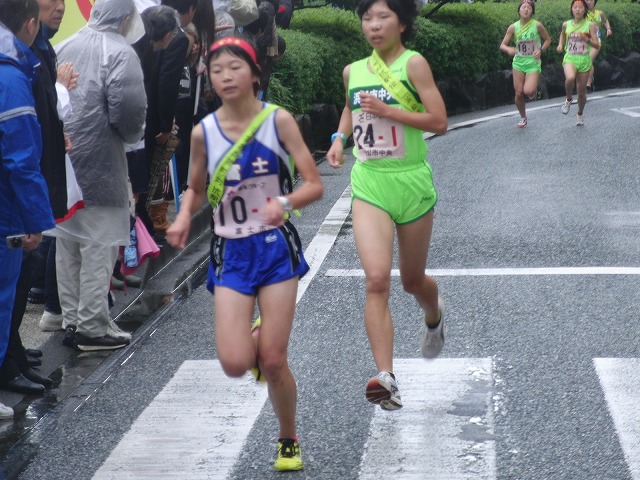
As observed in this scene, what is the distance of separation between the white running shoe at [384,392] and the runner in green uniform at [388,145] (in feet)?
1.29

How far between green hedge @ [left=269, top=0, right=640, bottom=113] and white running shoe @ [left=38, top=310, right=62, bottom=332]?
452 centimetres

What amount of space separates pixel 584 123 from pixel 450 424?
12974mm

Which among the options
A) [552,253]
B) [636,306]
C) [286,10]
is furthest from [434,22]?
[636,306]

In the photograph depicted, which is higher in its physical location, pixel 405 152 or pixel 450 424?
pixel 405 152

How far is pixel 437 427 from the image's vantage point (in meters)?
5.47

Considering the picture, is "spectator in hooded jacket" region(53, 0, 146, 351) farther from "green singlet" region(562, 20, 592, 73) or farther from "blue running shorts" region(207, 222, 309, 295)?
"green singlet" region(562, 20, 592, 73)

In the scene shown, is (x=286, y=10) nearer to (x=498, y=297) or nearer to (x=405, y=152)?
(x=498, y=297)

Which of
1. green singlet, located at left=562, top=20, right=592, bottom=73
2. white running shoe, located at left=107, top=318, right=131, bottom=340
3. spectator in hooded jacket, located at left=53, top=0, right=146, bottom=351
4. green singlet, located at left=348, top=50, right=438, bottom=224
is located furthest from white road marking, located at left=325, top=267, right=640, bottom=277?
green singlet, located at left=562, top=20, right=592, bottom=73

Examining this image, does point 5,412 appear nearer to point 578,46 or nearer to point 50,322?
point 50,322

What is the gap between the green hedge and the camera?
14.8 m

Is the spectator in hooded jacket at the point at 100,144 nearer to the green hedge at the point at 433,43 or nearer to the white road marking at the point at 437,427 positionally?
the white road marking at the point at 437,427

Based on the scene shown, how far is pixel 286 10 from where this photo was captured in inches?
622

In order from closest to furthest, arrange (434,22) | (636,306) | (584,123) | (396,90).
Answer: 1. (396,90)
2. (636,306)
3. (584,123)
4. (434,22)

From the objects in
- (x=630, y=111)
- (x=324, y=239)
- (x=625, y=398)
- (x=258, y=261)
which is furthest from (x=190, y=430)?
(x=630, y=111)
